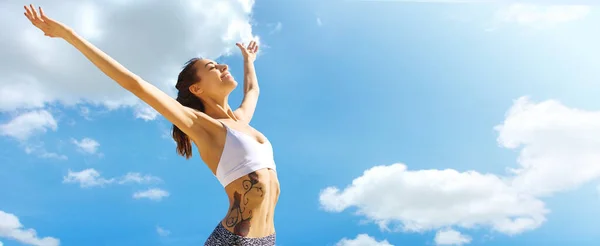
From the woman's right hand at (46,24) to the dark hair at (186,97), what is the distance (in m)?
0.80

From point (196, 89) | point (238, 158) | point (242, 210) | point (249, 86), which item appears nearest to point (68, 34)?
point (196, 89)

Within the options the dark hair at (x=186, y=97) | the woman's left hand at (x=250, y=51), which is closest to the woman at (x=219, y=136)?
the dark hair at (x=186, y=97)

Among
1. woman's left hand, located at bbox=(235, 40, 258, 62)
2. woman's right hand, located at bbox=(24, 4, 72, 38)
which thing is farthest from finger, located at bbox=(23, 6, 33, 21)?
woman's left hand, located at bbox=(235, 40, 258, 62)

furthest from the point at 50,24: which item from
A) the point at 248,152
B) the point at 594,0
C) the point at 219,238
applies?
the point at 594,0

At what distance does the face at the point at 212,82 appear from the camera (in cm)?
320

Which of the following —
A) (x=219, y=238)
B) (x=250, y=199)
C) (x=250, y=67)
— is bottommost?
(x=219, y=238)

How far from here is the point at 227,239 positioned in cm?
277

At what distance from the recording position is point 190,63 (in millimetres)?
3316

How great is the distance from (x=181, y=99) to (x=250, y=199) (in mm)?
870

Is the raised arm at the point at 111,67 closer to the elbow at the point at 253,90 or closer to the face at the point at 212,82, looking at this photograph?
the face at the point at 212,82

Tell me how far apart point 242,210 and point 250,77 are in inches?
59.4

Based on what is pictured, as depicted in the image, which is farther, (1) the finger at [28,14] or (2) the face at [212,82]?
(2) the face at [212,82]

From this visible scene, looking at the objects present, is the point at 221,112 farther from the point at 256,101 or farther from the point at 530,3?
the point at 530,3

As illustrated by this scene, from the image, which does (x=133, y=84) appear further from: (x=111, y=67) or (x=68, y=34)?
(x=68, y=34)
